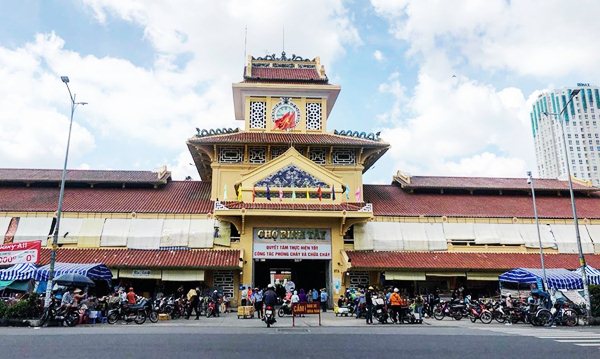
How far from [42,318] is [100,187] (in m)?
15.8

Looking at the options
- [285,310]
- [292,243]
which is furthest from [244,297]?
[292,243]

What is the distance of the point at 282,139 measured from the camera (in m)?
31.2

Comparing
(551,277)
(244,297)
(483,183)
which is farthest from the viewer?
(483,183)

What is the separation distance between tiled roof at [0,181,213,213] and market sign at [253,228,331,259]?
417cm

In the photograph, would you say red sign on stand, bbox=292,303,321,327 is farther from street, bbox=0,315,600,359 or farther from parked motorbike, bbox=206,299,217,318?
parked motorbike, bbox=206,299,217,318

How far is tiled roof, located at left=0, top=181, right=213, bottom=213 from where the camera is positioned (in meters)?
29.6

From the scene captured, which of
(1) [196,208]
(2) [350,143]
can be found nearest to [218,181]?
(1) [196,208]

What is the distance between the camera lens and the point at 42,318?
1806 cm

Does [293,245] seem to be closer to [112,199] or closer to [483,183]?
[112,199]

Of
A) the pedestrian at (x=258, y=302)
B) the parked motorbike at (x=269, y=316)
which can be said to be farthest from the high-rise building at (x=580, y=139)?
the parked motorbike at (x=269, y=316)

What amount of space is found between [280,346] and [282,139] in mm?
21089

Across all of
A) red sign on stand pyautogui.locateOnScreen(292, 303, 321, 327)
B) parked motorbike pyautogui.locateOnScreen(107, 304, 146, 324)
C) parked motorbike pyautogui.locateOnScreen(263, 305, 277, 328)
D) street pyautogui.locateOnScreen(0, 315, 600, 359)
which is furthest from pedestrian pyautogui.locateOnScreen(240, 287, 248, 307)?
street pyautogui.locateOnScreen(0, 315, 600, 359)

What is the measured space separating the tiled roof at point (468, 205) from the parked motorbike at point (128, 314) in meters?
16.5

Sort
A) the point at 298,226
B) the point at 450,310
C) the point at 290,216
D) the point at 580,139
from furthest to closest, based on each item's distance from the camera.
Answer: the point at 580,139 < the point at 298,226 < the point at 290,216 < the point at 450,310
